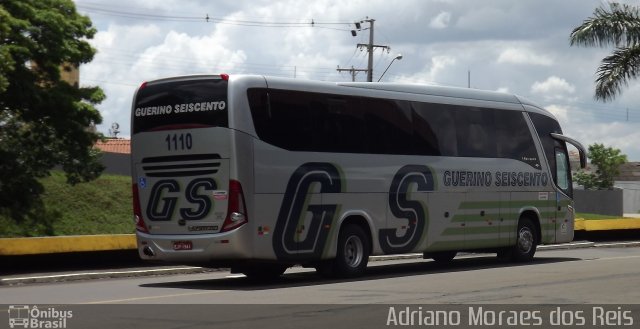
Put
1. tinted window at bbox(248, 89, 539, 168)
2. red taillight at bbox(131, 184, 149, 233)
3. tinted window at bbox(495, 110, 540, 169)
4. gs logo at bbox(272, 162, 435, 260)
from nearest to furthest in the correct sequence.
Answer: tinted window at bbox(248, 89, 539, 168)
gs logo at bbox(272, 162, 435, 260)
red taillight at bbox(131, 184, 149, 233)
tinted window at bbox(495, 110, 540, 169)

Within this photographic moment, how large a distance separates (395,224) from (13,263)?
24.1 feet

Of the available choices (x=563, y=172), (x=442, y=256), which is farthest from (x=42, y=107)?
(x=563, y=172)

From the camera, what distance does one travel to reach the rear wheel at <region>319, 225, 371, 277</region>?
19312 millimetres

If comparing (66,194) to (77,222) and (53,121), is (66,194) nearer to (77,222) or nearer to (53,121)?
(77,222)

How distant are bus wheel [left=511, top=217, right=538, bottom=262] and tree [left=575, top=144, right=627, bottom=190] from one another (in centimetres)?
7034

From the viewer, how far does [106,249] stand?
72.9 feet

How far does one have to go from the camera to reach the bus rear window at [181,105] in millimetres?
17516

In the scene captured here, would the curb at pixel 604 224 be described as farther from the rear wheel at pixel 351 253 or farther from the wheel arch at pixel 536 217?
the rear wheel at pixel 351 253

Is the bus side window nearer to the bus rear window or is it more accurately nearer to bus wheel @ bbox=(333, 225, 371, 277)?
bus wheel @ bbox=(333, 225, 371, 277)

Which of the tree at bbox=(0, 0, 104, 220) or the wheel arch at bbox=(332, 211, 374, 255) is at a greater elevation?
the tree at bbox=(0, 0, 104, 220)

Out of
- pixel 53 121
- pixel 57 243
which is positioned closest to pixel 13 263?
pixel 57 243

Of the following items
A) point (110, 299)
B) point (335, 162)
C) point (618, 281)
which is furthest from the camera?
point (335, 162)

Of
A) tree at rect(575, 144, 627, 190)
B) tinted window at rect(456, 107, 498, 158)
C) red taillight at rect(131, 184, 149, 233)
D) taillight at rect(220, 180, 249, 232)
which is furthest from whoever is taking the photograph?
tree at rect(575, 144, 627, 190)

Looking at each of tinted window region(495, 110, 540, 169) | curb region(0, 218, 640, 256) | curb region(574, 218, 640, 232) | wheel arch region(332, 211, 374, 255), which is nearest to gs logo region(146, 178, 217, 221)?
wheel arch region(332, 211, 374, 255)
